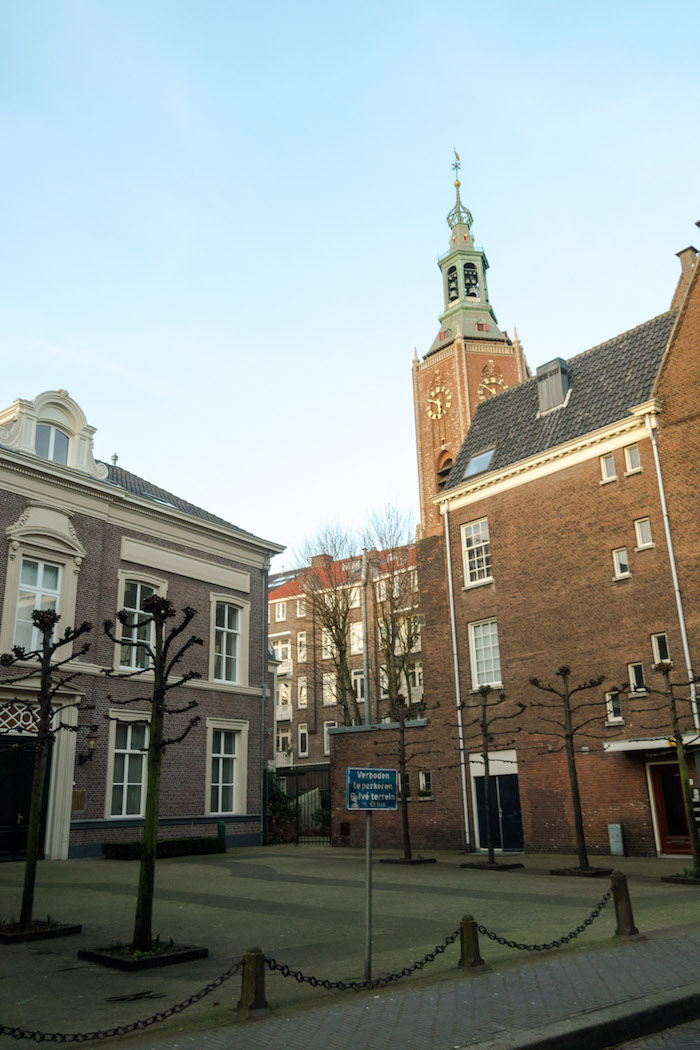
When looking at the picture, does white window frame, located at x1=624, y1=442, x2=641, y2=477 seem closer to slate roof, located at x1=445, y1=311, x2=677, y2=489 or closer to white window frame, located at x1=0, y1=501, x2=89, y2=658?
slate roof, located at x1=445, y1=311, x2=677, y2=489

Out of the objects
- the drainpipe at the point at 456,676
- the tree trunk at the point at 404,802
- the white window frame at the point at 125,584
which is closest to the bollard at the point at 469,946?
the tree trunk at the point at 404,802

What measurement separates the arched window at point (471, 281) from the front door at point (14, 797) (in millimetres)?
48707

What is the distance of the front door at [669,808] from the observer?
21.0 metres

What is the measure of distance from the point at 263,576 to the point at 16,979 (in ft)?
80.6

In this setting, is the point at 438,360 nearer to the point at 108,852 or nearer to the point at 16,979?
the point at 108,852

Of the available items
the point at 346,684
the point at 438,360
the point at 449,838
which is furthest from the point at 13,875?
the point at 438,360

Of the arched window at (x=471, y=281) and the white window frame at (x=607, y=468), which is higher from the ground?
the arched window at (x=471, y=281)

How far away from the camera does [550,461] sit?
25.9 meters

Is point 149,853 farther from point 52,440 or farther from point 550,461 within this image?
point 550,461

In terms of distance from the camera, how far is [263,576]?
32.9 m

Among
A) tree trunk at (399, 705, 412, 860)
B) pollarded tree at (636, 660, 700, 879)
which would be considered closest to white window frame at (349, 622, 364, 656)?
tree trunk at (399, 705, 412, 860)

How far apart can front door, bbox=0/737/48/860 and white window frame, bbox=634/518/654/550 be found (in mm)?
17566

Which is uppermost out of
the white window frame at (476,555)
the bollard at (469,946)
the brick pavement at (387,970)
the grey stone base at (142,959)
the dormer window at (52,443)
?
the dormer window at (52,443)

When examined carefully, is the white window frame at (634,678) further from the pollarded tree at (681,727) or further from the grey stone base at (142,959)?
the grey stone base at (142,959)
